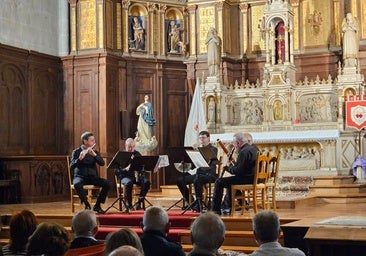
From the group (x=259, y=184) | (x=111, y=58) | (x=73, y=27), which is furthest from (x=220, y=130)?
(x=259, y=184)

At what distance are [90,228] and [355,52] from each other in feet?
33.4

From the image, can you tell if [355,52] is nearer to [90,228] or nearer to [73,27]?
[73,27]

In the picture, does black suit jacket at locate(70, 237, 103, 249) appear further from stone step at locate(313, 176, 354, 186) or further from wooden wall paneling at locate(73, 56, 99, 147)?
wooden wall paneling at locate(73, 56, 99, 147)

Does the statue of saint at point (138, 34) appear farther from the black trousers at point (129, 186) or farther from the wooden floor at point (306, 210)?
the black trousers at point (129, 186)

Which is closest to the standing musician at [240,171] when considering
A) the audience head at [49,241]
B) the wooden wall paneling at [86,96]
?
the audience head at [49,241]

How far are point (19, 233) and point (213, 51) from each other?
35.1ft

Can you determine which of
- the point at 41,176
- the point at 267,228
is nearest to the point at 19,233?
the point at 267,228

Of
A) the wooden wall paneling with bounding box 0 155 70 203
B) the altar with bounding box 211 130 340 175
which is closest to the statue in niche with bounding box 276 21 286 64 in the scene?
the altar with bounding box 211 130 340 175

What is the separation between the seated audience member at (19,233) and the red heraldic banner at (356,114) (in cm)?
954

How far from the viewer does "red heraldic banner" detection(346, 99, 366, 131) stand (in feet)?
42.1

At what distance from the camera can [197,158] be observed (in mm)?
8836

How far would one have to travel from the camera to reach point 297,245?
6.70 metres

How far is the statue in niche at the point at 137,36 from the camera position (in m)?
15.5

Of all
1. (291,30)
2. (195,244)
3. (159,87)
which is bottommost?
(195,244)
